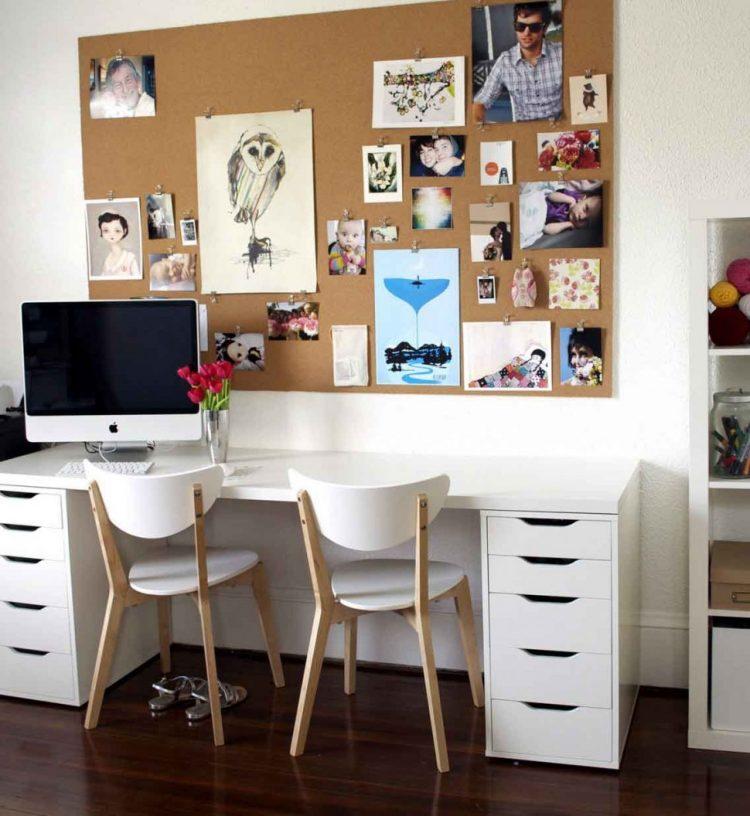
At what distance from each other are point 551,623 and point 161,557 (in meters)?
1.21

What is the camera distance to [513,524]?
103 inches

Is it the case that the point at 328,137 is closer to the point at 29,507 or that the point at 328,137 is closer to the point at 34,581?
the point at 29,507

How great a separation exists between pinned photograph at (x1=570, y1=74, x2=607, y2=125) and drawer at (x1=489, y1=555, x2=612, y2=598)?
1301 millimetres

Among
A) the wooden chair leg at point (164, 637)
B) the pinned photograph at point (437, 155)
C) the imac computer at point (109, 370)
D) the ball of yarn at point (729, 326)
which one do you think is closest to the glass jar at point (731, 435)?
the ball of yarn at point (729, 326)

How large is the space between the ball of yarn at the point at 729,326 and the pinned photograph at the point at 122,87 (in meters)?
1.93

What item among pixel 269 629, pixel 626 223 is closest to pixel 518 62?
pixel 626 223

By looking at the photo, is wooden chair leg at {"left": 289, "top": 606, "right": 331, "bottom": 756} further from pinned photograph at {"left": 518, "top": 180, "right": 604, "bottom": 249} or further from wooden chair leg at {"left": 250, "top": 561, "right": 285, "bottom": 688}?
pinned photograph at {"left": 518, "top": 180, "right": 604, "bottom": 249}

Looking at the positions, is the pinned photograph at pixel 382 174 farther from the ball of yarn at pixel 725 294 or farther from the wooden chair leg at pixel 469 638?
the wooden chair leg at pixel 469 638

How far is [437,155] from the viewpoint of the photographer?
124 inches

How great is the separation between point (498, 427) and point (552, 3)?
1263mm

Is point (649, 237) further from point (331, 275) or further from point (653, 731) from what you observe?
point (653, 731)

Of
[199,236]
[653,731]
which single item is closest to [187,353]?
[199,236]

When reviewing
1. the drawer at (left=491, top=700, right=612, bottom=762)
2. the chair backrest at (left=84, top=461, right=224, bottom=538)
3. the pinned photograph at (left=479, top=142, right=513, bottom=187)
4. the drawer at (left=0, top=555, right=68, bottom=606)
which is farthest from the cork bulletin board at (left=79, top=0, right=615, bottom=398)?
the drawer at (left=491, top=700, right=612, bottom=762)

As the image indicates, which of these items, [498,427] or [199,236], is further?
[199,236]
